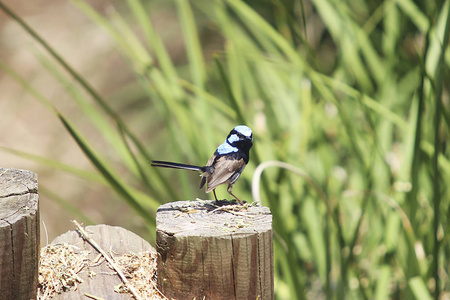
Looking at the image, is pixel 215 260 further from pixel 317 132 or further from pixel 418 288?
pixel 317 132

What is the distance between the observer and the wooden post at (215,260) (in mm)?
1146

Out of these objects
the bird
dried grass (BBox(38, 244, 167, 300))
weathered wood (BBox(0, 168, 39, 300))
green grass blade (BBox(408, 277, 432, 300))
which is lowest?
green grass blade (BBox(408, 277, 432, 300))

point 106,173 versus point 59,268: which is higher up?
point 106,173

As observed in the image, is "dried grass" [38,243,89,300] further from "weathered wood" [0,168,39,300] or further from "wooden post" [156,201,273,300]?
"wooden post" [156,201,273,300]

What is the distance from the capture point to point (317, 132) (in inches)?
103

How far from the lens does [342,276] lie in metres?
1.88

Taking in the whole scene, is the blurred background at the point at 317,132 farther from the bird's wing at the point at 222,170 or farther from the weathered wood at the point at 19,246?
the weathered wood at the point at 19,246

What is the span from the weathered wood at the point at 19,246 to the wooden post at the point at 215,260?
244mm

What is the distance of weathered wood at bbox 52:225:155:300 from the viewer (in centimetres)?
119

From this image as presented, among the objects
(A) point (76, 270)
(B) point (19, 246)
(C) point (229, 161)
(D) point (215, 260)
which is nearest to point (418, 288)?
(C) point (229, 161)

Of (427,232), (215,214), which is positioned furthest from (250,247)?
(427,232)

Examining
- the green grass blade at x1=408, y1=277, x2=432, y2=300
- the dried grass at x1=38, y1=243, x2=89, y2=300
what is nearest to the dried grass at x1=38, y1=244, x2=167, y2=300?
the dried grass at x1=38, y1=243, x2=89, y2=300

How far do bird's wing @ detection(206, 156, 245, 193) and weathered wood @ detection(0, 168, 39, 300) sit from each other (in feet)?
1.45

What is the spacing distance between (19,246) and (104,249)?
0.24 m
